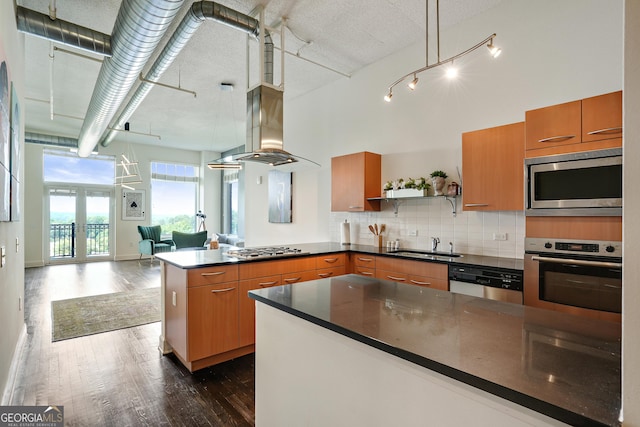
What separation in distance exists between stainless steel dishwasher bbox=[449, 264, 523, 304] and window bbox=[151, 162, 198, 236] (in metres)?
8.69

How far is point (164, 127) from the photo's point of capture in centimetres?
736

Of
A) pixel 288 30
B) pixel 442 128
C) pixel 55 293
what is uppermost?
pixel 288 30

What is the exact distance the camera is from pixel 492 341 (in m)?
0.98

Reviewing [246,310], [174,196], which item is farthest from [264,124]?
[174,196]

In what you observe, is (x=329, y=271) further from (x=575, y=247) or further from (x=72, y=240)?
(x=72, y=240)

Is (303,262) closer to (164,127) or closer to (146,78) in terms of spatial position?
(146,78)

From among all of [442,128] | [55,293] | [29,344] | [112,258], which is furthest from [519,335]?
[112,258]

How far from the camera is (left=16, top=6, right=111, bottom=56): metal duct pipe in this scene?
9.03 feet

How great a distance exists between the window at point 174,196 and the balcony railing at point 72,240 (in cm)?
126

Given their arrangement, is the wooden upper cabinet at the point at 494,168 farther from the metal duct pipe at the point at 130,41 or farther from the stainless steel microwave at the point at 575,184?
the metal duct pipe at the point at 130,41

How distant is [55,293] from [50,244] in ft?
11.9

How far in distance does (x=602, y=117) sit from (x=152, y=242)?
8.46 meters

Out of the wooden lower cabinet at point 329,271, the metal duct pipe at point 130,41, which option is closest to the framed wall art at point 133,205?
the metal duct pipe at point 130,41

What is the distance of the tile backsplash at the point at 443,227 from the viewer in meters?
3.13
